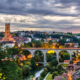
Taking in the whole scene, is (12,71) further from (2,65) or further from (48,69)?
(48,69)

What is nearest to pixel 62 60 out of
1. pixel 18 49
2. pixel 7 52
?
pixel 18 49

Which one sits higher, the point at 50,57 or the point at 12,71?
the point at 12,71

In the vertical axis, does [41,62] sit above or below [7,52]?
below

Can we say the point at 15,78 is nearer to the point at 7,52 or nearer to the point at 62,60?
the point at 7,52

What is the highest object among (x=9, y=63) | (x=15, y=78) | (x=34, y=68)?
(x=9, y=63)

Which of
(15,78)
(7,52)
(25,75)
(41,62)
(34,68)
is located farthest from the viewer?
(41,62)

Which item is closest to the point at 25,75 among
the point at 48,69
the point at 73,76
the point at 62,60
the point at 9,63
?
the point at 48,69

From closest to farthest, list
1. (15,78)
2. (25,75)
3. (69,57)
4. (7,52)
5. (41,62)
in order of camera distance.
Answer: (15,78) < (7,52) < (25,75) < (41,62) < (69,57)

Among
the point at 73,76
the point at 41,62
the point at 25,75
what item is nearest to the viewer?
the point at 73,76

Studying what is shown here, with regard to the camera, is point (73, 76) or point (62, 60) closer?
point (73, 76)
